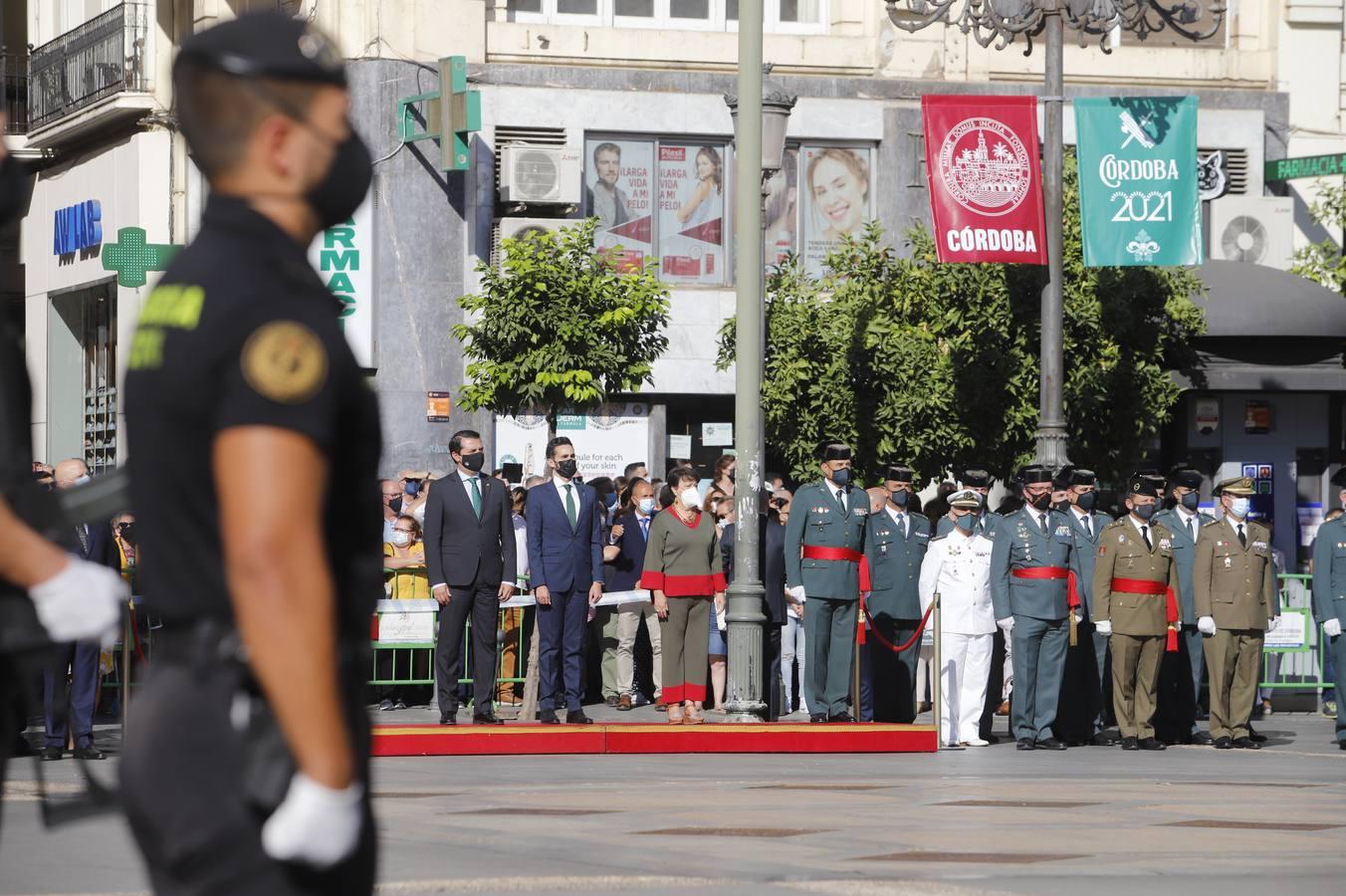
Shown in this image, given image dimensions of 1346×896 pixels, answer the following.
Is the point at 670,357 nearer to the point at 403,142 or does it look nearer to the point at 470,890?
the point at 403,142

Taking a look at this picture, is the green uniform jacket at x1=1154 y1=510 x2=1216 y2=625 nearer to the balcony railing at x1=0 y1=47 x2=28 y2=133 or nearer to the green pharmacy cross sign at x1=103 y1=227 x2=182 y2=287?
the green pharmacy cross sign at x1=103 y1=227 x2=182 y2=287

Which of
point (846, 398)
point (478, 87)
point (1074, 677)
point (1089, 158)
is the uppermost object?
point (478, 87)

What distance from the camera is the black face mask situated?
10.9 ft

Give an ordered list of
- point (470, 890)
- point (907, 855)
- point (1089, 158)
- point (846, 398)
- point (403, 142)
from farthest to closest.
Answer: point (403, 142) → point (846, 398) → point (1089, 158) → point (907, 855) → point (470, 890)

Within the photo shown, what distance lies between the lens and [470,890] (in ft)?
26.7

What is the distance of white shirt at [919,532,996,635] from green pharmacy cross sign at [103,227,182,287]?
30.3 feet

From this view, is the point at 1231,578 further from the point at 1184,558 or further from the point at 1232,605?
the point at 1184,558

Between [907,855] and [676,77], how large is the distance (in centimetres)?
2151

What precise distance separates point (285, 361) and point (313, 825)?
62cm

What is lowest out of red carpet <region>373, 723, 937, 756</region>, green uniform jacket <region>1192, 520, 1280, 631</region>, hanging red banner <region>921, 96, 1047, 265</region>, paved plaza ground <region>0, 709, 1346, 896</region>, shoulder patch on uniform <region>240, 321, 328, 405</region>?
A: red carpet <region>373, 723, 937, 756</region>

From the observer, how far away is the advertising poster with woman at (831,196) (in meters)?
29.9

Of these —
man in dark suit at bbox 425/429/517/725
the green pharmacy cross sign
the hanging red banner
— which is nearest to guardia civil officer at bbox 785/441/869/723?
man in dark suit at bbox 425/429/517/725

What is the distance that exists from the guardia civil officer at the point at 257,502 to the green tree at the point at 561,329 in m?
22.6

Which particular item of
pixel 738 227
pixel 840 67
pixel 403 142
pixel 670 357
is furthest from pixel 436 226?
pixel 738 227
